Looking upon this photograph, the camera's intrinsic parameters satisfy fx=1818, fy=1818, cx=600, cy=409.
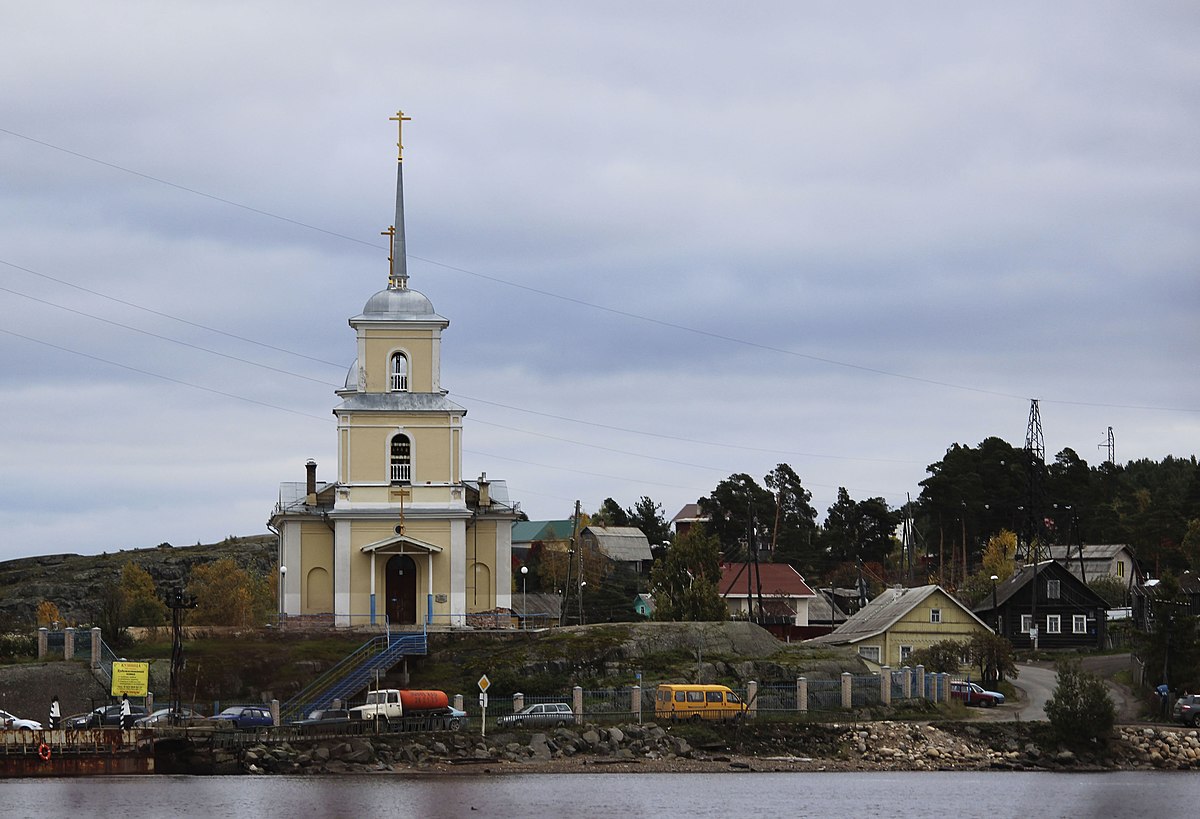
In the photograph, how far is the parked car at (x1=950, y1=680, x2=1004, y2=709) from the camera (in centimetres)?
6888

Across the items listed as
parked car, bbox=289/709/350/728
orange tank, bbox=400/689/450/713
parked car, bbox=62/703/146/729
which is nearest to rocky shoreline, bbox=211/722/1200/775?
orange tank, bbox=400/689/450/713

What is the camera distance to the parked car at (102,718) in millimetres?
56438

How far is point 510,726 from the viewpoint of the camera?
58531 mm

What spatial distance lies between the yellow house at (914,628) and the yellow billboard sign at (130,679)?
1285 inches

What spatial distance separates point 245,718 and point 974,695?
27.8m

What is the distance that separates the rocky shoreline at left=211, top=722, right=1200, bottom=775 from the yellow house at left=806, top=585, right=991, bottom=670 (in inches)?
705

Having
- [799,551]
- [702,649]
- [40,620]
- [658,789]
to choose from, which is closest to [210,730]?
[658,789]

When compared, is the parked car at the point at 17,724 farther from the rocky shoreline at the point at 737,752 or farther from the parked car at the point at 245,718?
the rocky shoreline at the point at 737,752

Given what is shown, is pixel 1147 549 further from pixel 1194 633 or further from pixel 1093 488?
pixel 1194 633

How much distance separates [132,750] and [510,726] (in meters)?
11.8

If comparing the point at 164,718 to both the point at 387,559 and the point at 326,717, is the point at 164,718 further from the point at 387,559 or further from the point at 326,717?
the point at 387,559

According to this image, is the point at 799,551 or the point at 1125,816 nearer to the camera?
the point at 1125,816

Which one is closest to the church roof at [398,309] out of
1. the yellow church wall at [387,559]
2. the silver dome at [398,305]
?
the silver dome at [398,305]

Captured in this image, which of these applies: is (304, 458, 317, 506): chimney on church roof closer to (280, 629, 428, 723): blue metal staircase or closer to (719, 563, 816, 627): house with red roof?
(280, 629, 428, 723): blue metal staircase
